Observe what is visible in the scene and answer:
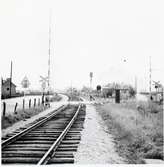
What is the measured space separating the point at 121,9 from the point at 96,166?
5.03 m

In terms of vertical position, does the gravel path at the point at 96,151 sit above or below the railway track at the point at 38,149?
below

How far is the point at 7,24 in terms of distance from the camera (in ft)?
22.2

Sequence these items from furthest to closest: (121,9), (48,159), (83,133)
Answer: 1. (83,133)
2. (121,9)
3. (48,159)

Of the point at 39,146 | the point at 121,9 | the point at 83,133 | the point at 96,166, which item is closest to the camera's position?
the point at 96,166

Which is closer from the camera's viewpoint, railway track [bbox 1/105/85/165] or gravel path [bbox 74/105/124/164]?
railway track [bbox 1/105/85/165]

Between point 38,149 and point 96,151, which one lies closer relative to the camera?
point 38,149

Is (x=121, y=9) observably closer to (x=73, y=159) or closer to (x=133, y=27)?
(x=133, y=27)

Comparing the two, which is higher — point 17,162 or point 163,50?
point 163,50

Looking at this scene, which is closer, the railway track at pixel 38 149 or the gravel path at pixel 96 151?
the railway track at pixel 38 149

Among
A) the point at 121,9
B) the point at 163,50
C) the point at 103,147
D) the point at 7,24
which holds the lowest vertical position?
the point at 103,147

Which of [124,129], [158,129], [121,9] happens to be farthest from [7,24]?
[158,129]

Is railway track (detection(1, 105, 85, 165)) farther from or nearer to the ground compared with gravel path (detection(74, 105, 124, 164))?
farther from the ground

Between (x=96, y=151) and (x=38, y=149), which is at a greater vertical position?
(x=38, y=149)

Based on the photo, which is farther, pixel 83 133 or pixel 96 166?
pixel 83 133
